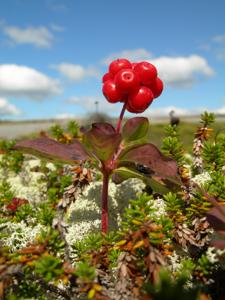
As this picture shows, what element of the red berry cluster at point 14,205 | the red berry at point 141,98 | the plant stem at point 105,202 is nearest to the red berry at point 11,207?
the red berry cluster at point 14,205

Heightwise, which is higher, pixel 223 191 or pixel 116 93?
pixel 116 93

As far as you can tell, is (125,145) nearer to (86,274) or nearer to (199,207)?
(199,207)

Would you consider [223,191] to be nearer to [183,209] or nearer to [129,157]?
[183,209]

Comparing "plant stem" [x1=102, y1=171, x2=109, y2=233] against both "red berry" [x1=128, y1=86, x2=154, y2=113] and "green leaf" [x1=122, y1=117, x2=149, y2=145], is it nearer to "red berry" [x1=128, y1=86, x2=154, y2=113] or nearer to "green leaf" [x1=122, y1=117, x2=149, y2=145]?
"green leaf" [x1=122, y1=117, x2=149, y2=145]

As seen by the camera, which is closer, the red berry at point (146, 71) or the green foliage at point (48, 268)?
the green foliage at point (48, 268)

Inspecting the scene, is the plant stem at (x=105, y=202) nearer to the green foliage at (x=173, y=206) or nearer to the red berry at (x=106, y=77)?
the green foliage at (x=173, y=206)

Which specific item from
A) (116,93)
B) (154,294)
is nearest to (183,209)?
(116,93)

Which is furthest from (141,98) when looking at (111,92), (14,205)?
(14,205)
